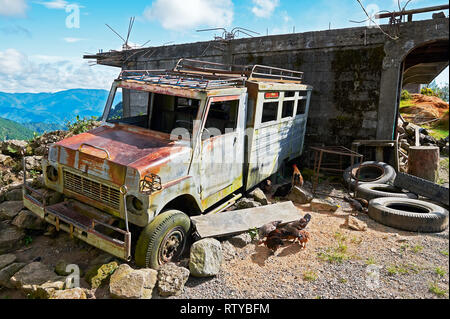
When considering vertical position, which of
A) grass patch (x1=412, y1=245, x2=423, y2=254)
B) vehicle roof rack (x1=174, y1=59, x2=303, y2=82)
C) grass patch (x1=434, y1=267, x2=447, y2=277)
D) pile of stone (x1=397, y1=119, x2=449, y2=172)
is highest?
vehicle roof rack (x1=174, y1=59, x2=303, y2=82)

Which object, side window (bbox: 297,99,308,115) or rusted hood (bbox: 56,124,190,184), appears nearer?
rusted hood (bbox: 56,124,190,184)

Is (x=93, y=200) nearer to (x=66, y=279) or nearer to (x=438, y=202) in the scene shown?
(x=66, y=279)

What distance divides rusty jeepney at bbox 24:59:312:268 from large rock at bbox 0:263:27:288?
717mm

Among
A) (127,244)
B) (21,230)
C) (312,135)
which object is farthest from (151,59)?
(127,244)

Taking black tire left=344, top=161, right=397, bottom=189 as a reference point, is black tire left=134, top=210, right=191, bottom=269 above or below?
below

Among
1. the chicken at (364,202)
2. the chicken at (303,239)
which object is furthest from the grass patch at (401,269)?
the chicken at (364,202)

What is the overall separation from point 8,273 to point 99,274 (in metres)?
1.31

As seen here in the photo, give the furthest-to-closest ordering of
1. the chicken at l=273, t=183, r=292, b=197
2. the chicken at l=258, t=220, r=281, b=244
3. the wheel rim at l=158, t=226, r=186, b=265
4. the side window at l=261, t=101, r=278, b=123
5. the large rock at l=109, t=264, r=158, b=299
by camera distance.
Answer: the side window at l=261, t=101, r=278, b=123 < the chicken at l=273, t=183, r=292, b=197 < the chicken at l=258, t=220, r=281, b=244 < the wheel rim at l=158, t=226, r=186, b=265 < the large rock at l=109, t=264, r=158, b=299

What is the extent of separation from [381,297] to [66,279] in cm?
402

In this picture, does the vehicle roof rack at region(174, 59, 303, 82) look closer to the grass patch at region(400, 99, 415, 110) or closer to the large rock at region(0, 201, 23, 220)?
the large rock at region(0, 201, 23, 220)

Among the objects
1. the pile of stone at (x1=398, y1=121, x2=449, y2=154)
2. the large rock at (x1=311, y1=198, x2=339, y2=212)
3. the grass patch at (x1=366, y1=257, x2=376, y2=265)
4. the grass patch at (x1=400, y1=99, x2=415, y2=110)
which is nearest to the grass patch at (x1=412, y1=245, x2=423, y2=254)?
the grass patch at (x1=366, y1=257, x2=376, y2=265)

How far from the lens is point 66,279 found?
12.8 feet

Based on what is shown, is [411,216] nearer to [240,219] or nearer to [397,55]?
[240,219]

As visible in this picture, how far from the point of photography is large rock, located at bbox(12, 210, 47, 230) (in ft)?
17.0
